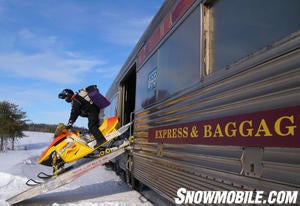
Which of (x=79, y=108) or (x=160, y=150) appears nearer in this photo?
(x=160, y=150)

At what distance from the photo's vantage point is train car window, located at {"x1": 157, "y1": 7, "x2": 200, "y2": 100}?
312 centimetres

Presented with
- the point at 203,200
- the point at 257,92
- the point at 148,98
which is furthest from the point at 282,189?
the point at 148,98

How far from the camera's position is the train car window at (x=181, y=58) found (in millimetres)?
3123

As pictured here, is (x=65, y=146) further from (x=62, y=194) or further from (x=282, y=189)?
(x=282, y=189)

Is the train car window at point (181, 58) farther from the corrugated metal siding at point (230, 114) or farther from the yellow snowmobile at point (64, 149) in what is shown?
the yellow snowmobile at point (64, 149)

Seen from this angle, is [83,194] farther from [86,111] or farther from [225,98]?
[225,98]

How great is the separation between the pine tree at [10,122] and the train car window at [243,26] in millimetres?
27230

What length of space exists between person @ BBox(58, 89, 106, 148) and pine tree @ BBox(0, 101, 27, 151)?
23.5m

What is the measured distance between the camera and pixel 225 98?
8.08 feet

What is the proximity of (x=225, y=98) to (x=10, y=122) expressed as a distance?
27.7m

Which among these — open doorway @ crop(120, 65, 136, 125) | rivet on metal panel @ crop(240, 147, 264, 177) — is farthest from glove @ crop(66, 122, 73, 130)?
rivet on metal panel @ crop(240, 147, 264, 177)

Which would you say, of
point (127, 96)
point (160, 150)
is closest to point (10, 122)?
point (127, 96)

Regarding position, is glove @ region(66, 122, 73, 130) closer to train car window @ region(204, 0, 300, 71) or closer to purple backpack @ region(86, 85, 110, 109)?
purple backpack @ region(86, 85, 110, 109)

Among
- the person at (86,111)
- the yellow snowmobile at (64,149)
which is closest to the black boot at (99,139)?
the person at (86,111)
